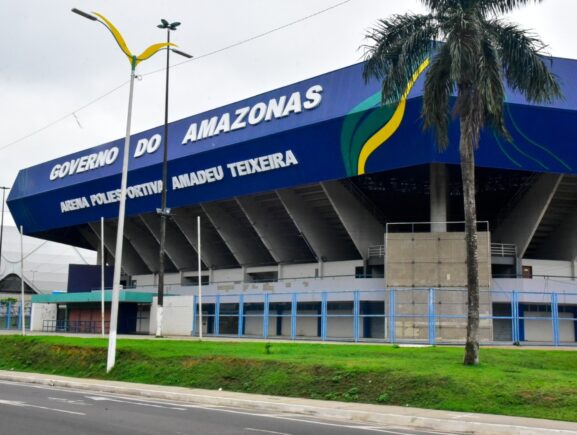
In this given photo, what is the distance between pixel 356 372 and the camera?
68.0ft

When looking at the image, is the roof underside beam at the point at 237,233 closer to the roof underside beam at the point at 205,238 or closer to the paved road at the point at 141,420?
the roof underside beam at the point at 205,238

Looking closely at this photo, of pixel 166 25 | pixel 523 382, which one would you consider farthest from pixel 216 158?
pixel 523 382

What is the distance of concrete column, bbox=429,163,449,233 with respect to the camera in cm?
4391

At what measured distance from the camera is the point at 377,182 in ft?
159

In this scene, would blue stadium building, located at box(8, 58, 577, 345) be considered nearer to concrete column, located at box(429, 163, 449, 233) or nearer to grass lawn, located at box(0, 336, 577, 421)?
concrete column, located at box(429, 163, 449, 233)

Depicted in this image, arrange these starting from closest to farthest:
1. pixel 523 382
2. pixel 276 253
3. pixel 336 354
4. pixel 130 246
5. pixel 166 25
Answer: pixel 523 382 < pixel 336 354 < pixel 166 25 < pixel 276 253 < pixel 130 246

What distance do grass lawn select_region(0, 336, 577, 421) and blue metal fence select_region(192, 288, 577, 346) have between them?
8.01m

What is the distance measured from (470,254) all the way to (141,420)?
12.3 metres

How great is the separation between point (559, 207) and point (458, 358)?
27.9 meters

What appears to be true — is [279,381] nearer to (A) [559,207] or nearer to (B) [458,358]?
(B) [458,358]

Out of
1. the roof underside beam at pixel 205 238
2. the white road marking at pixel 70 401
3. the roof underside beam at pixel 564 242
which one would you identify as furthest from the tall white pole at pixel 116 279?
the roof underside beam at pixel 564 242

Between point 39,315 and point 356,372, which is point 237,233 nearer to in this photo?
point 39,315

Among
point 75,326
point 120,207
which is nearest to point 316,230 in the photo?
point 75,326

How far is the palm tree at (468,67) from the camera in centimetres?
2278
